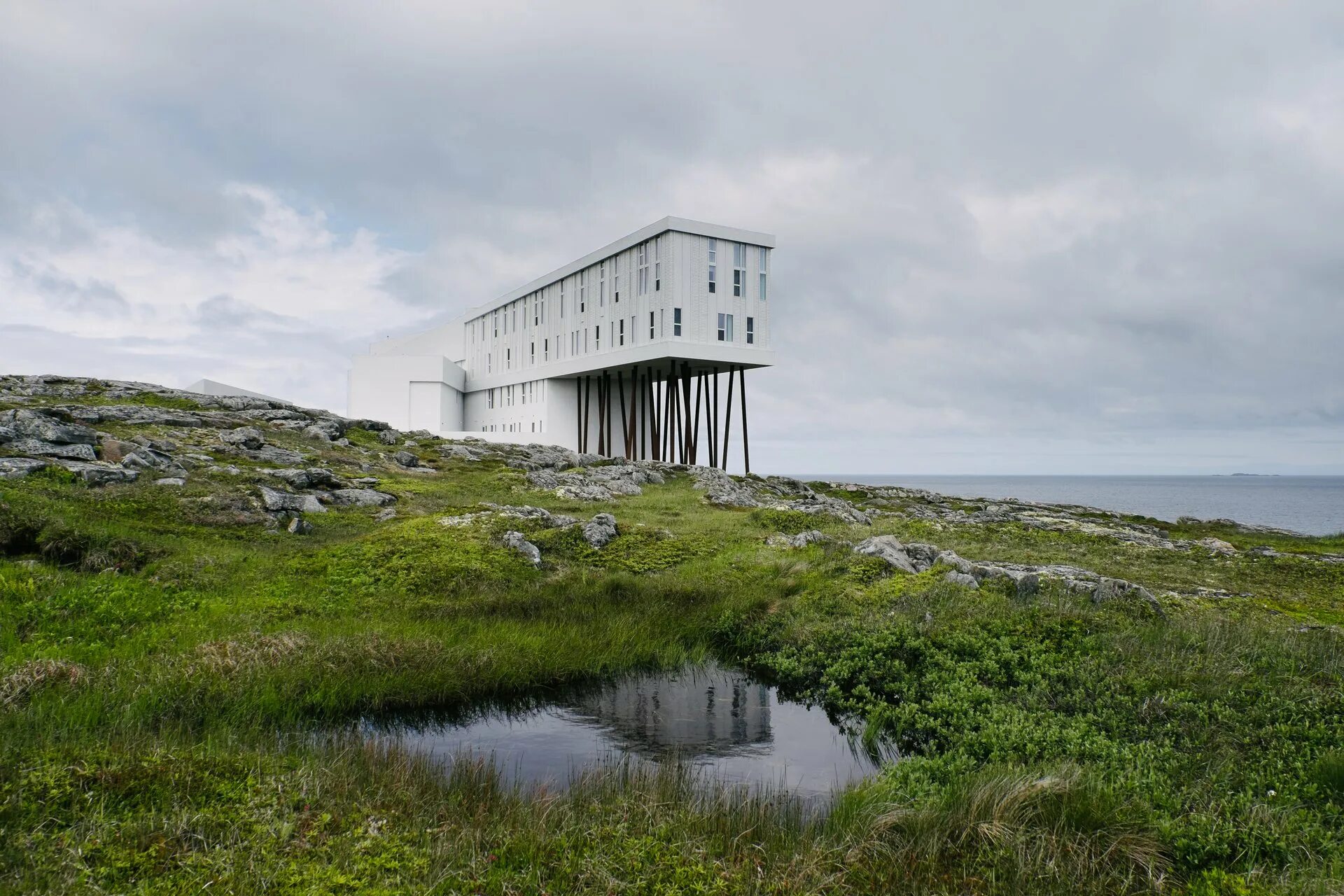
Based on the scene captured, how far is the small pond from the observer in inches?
324

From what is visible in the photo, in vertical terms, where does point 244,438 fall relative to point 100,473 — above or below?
above

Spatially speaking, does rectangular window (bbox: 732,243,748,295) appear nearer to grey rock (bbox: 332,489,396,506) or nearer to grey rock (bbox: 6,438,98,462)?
grey rock (bbox: 332,489,396,506)

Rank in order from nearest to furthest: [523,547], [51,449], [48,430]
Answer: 1. [523,547]
2. [51,449]
3. [48,430]

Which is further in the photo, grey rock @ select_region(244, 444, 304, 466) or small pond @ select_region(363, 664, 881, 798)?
grey rock @ select_region(244, 444, 304, 466)

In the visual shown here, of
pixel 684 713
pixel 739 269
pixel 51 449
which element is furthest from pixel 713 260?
pixel 684 713

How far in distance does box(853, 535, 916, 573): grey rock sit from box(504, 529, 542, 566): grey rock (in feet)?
22.2

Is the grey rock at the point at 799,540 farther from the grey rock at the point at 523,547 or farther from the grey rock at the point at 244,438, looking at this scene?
the grey rock at the point at 244,438

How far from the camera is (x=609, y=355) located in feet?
143

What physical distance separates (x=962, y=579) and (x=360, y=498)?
51.9 feet

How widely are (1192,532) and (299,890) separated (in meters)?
41.5

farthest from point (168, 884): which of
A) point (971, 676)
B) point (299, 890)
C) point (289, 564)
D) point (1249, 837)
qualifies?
point (289, 564)

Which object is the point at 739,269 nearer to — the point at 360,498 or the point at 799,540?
the point at 799,540

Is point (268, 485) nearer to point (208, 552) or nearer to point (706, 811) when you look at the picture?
point (208, 552)

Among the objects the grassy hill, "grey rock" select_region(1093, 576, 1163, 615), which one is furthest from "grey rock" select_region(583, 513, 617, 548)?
"grey rock" select_region(1093, 576, 1163, 615)
